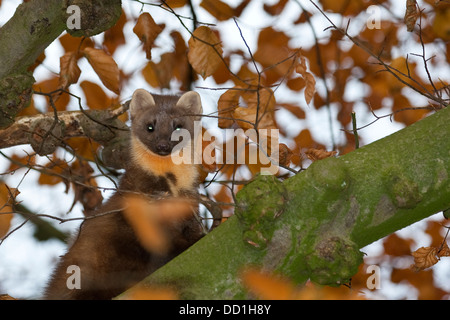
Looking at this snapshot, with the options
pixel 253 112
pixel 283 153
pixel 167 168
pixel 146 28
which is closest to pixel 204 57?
pixel 146 28

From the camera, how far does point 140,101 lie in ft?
27.7

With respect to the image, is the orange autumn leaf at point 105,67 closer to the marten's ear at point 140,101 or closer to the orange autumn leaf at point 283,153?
the marten's ear at point 140,101

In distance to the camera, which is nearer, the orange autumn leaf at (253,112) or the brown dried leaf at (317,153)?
the brown dried leaf at (317,153)

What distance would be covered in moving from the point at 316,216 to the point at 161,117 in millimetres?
3979

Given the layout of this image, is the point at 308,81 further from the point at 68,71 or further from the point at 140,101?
the point at 68,71

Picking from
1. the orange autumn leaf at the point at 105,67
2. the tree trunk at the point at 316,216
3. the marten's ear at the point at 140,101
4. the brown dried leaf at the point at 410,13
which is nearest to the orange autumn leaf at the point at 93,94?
the marten's ear at the point at 140,101

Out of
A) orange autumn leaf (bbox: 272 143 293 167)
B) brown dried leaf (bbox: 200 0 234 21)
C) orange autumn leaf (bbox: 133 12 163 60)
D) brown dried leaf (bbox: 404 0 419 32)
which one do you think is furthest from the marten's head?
brown dried leaf (bbox: 404 0 419 32)

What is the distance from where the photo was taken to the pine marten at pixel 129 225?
590cm

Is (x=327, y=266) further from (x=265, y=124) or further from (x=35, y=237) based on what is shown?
(x=35, y=237)

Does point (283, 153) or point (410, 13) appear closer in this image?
point (410, 13)

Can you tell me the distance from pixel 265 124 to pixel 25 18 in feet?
10.2

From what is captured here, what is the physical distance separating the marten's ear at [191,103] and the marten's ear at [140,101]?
1.33 ft

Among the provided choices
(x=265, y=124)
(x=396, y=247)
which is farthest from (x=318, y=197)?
(x=396, y=247)

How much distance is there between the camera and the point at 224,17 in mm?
9758
